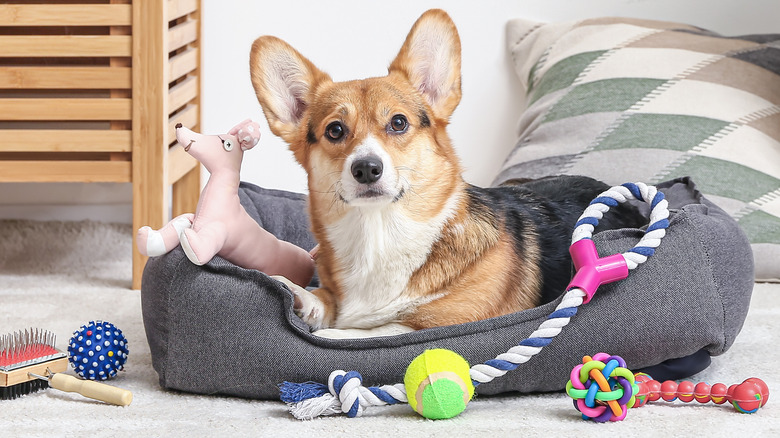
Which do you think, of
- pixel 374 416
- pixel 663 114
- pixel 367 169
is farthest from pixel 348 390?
pixel 663 114

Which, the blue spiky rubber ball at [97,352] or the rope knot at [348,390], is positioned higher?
the rope knot at [348,390]

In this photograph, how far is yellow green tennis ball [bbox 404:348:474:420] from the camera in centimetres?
147

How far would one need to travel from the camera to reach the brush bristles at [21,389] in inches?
65.0

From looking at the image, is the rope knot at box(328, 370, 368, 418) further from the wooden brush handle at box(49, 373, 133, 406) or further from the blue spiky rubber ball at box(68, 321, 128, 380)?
the blue spiky rubber ball at box(68, 321, 128, 380)

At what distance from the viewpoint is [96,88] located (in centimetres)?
282

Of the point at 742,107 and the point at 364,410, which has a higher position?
the point at 742,107

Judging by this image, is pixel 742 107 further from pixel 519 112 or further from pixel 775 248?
pixel 519 112

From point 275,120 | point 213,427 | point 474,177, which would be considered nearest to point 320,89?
point 275,120

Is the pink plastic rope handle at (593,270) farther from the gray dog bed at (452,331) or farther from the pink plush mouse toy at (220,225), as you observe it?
the pink plush mouse toy at (220,225)

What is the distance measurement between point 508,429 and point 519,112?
2.47 metres

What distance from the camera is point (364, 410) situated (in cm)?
157

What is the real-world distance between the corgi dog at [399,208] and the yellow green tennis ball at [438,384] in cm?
23

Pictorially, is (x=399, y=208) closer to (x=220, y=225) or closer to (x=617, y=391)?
(x=220, y=225)

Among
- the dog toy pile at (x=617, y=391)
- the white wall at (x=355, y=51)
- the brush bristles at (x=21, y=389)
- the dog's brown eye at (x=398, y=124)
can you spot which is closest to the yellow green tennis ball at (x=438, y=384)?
the dog toy pile at (x=617, y=391)
